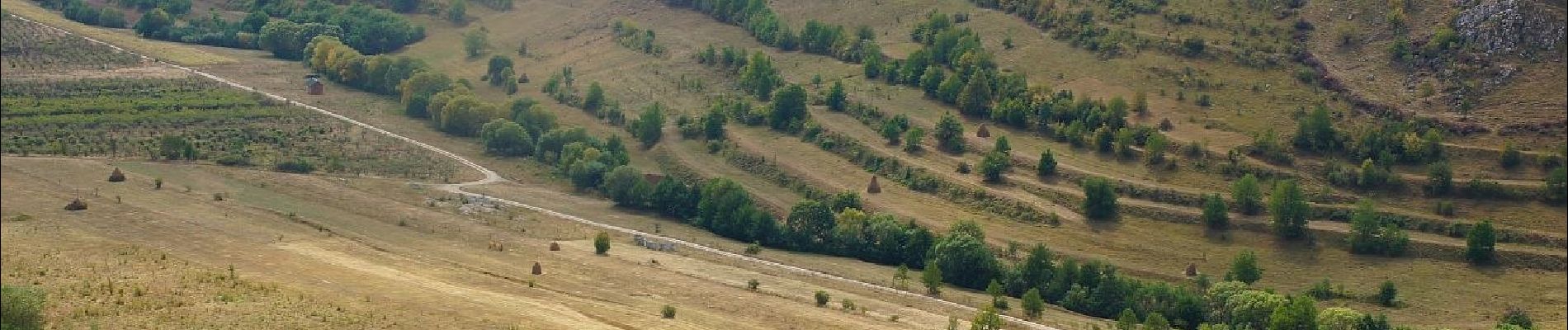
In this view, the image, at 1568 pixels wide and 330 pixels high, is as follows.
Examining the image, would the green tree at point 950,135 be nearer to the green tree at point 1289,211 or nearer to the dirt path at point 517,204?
the dirt path at point 517,204

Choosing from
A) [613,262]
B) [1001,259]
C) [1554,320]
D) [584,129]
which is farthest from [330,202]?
[1554,320]

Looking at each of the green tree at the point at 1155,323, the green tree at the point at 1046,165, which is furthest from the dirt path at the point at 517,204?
the green tree at the point at 1046,165

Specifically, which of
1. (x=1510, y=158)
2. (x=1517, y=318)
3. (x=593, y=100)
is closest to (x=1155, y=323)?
(x=1517, y=318)

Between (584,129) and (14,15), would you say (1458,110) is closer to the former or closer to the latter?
(584,129)

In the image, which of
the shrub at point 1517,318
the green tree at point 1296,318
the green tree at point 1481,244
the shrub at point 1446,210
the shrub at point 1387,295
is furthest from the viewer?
the shrub at point 1446,210

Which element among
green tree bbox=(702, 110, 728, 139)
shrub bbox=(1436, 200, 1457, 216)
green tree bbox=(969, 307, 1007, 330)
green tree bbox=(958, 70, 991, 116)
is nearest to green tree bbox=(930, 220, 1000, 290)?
green tree bbox=(969, 307, 1007, 330)

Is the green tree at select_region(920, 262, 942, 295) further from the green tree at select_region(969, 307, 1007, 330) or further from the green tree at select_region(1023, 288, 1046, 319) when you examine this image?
the green tree at select_region(969, 307, 1007, 330)

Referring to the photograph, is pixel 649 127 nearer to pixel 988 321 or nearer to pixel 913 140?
pixel 913 140
